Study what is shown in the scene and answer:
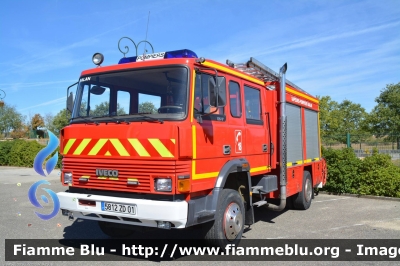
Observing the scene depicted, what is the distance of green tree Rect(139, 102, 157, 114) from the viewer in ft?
16.0

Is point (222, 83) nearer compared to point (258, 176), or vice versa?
point (222, 83)

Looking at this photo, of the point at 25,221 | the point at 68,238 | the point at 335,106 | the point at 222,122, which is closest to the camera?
the point at 222,122

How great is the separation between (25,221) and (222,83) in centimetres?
512

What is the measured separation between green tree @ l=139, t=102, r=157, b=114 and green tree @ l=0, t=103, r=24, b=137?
49851 mm

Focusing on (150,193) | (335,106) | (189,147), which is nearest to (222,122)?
(189,147)

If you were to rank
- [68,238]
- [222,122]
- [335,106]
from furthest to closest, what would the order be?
1. [335,106]
2. [68,238]
3. [222,122]

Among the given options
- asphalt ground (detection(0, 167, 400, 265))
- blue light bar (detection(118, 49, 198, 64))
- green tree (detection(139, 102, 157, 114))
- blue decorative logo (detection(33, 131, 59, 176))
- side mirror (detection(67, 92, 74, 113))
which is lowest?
asphalt ground (detection(0, 167, 400, 265))

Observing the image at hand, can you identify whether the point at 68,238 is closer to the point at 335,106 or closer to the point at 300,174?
the point at 300,174

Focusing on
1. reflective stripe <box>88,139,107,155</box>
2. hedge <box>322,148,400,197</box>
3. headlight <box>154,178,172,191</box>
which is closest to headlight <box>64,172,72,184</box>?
reflective stripe <box>88,139,107,155</box>

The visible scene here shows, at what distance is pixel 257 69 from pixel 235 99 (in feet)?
3.69

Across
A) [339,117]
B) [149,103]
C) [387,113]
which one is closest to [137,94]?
[149,103]

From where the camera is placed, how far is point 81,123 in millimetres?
5336

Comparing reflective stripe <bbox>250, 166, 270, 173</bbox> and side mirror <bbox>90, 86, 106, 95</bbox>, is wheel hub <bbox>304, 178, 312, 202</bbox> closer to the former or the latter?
reflective stripe <bbox>250, 166, 270, 173</bbox>

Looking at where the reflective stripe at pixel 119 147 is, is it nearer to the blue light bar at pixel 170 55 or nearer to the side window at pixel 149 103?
the side window at pixel 149 103
